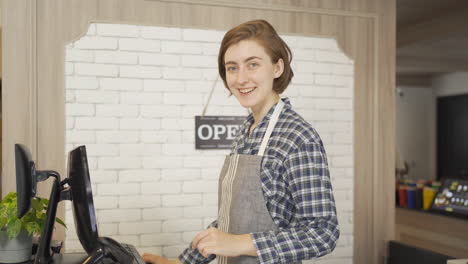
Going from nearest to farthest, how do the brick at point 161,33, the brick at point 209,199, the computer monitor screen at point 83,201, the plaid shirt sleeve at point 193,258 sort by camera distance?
the computer monitor screen at point 83,201
the plaid shirt sleeve at point 193,258
the brick at point 161,33
the brick at point 209,199

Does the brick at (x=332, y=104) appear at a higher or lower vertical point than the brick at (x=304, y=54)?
lower

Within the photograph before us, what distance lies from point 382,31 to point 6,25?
2.16m

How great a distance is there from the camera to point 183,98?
267cm

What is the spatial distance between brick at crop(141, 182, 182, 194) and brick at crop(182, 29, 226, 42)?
0.80 meters

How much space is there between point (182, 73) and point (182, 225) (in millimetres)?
835

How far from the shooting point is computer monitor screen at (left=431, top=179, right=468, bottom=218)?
3.54 m

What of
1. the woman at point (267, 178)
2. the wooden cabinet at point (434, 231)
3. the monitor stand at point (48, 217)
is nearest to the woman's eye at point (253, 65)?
the woman at point (267, 178)

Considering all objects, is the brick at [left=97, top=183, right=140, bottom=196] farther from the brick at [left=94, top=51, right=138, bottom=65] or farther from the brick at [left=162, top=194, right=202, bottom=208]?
the brick at [left=94, top=51, right=138, bottom=65]

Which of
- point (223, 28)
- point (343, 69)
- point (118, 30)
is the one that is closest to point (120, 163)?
point (118, 30)

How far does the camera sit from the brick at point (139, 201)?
259 cm

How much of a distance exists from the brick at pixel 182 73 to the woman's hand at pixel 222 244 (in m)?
1.51

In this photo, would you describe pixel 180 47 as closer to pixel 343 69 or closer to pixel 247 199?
pixel 343 69

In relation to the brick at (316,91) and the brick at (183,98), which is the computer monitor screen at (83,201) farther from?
the brick at (316,91)

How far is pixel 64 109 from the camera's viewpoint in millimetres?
2480
